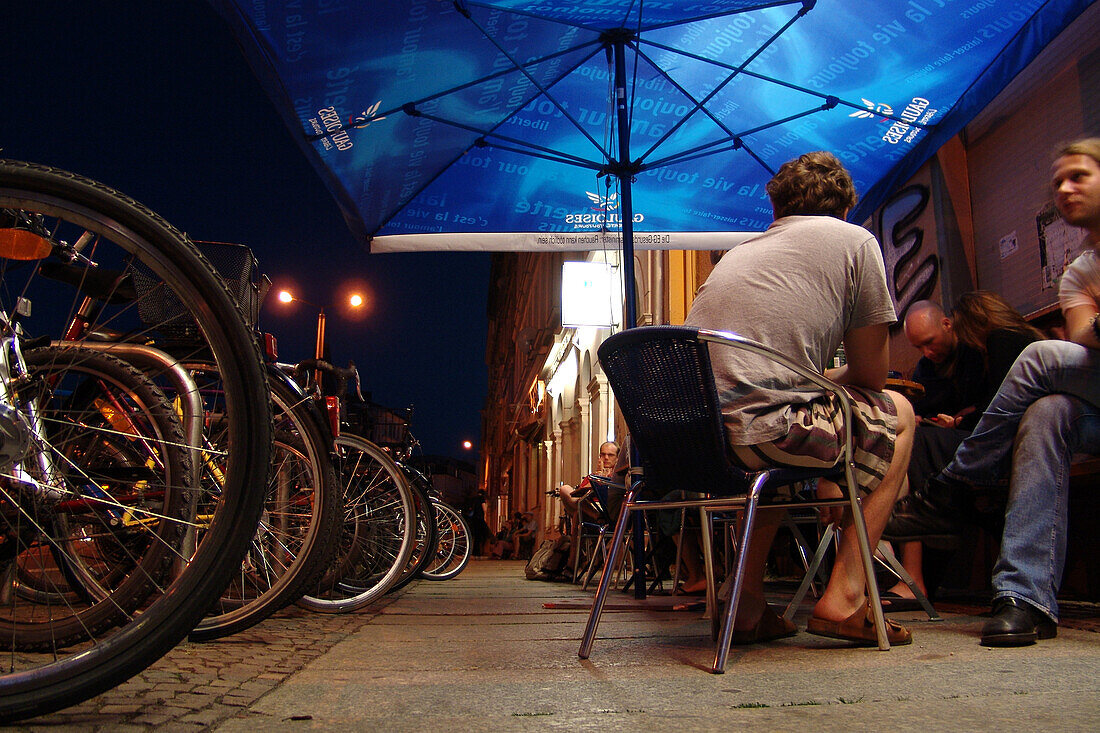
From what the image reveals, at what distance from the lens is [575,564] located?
310 inches

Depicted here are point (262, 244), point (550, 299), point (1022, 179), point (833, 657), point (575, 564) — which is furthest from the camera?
point (262, 244)

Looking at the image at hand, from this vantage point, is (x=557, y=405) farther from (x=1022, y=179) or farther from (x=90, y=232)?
(x=90, y=232)

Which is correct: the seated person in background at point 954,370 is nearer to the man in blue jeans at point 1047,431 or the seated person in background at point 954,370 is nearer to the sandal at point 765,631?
the man in blue jeans at point 1047,431

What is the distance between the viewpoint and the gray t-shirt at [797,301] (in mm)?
2439

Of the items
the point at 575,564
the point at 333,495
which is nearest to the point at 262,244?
the point at 575,564

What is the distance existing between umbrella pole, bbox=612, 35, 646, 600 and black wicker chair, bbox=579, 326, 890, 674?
2.43 m

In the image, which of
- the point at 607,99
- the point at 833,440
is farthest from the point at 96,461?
the point at 607,99

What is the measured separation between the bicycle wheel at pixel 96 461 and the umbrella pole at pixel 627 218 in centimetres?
A: 335

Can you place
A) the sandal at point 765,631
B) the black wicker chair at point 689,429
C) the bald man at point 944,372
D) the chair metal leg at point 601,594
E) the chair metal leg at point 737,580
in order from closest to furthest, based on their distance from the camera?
the chair metal leg at point 737,580, the black wicker chair at point 689,429, the chair metal leg at point 601,594, the sandal at point 765,631, the bald man at point 944,372

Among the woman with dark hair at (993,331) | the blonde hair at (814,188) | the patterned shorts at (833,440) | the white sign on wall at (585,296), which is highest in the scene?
the white sign on wall at (585,296)

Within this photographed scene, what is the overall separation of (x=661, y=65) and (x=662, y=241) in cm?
144

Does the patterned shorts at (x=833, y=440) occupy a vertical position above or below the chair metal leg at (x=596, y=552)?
above

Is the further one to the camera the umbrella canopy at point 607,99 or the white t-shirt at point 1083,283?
the umbrella canopy at point 607,99

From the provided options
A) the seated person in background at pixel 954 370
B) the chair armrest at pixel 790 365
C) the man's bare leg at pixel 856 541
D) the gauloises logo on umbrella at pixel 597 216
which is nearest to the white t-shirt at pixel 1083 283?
the man's bare leg at pixel 856 541
